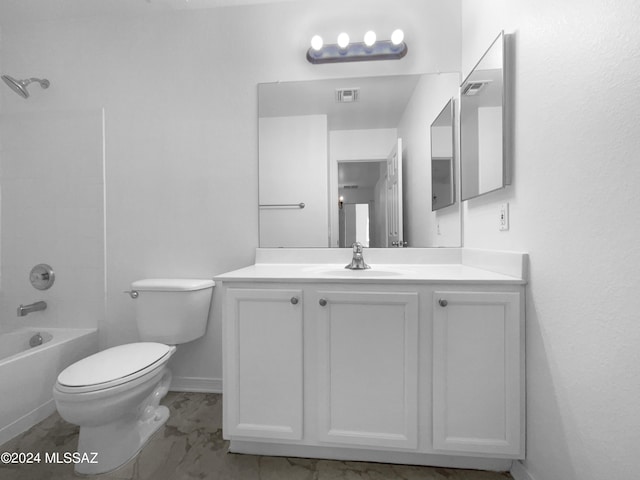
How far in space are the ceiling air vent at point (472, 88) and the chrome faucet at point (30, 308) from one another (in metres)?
2.82

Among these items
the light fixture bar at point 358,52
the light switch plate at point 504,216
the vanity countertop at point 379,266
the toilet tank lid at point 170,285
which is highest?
the light fixture bar at point 358,52

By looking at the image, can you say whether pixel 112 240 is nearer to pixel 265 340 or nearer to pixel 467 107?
pixel 265 340

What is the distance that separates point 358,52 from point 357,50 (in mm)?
13

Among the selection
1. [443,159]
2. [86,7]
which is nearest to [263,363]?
[443,159]

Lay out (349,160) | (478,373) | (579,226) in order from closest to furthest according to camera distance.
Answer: (579,226)
(478,373)
(349,160)

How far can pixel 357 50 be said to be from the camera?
1.72 meters

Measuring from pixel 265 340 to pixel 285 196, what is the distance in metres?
0.87

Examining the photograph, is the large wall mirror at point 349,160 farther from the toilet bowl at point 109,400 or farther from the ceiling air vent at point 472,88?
the toilet bowl at point 109,400

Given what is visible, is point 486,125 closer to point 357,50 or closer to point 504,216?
point 504,216

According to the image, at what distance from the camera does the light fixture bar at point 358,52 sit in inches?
67.0

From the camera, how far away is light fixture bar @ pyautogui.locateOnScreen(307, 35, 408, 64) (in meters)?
1.70

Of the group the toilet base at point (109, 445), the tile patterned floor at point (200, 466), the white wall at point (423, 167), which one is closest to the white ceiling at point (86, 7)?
the white wall at point (423, 167)

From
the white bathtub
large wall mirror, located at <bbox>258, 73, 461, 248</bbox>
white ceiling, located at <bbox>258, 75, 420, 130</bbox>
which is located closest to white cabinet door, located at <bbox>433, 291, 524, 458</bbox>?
large wall mirror, located at <bbox>258, 73, 461, 248</bbox>

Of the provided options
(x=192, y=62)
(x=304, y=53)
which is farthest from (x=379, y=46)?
(x=192, y=62)
